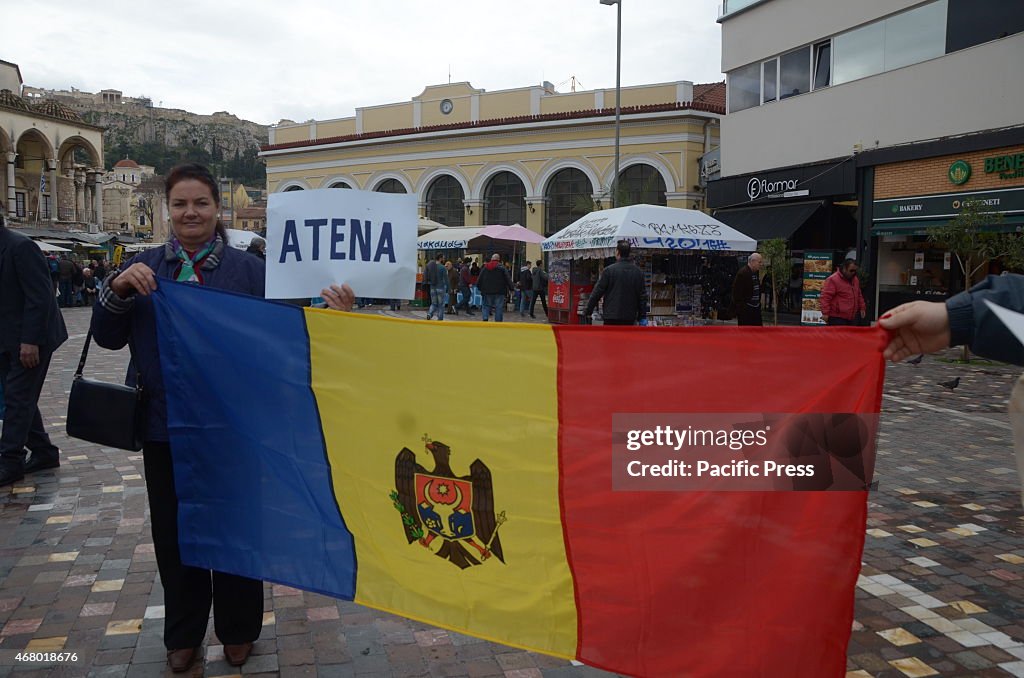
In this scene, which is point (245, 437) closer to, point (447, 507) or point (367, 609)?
point (447, 507)

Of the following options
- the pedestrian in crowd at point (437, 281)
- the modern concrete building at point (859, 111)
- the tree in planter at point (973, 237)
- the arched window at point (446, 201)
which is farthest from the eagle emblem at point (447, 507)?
the arched window at point (446, 201)

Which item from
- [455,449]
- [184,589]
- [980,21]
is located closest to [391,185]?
[980,21]

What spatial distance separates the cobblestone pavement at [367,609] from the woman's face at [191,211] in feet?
6.12

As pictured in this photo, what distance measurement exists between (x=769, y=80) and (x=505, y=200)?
20696 millimetres

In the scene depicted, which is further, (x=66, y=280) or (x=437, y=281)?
(x=66, y=280)

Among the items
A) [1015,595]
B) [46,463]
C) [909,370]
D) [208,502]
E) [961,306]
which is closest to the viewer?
[961,306]

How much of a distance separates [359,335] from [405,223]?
83cm

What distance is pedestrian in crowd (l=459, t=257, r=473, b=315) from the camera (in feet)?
96.5

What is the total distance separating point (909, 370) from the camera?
47.5 ft

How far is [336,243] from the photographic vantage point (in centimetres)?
375

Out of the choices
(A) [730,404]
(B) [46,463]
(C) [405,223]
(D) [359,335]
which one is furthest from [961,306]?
(B) [46,463]

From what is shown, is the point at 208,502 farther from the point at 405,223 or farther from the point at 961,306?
the point at 961,306

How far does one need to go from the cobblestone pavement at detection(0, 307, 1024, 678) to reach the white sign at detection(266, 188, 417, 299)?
1.64 meters

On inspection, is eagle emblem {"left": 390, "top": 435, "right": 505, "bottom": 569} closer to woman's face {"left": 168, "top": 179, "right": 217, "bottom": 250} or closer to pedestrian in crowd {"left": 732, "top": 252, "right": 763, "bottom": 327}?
woman's face {"left": 168, "top": 179, "right": 217, "bottom": 250}
